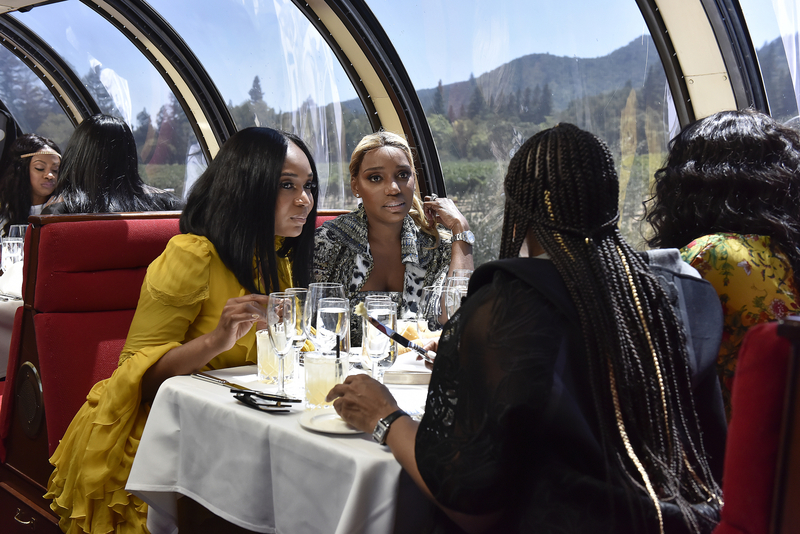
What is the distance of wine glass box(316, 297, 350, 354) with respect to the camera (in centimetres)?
161

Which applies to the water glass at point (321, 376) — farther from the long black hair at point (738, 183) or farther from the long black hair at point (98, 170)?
the long black hair at point (98, 170)

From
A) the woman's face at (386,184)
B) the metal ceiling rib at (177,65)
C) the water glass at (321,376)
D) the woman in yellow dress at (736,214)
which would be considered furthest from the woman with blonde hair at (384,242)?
the metal ceiling rib at (177,65)

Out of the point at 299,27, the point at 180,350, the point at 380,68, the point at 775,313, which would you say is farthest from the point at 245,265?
the point at 299,27

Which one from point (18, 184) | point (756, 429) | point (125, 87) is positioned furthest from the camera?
point (125, 87)

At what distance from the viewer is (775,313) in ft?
6.03

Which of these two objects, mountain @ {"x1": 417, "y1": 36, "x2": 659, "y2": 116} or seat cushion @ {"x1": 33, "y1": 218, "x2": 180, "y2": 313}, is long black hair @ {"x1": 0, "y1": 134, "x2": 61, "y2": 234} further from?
mountain @ {"x1": 417, "y1": 36, "x2": 659, "y2": 116}

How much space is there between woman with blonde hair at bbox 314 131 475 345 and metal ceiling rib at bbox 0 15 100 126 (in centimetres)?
579

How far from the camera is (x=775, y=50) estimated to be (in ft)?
10.4

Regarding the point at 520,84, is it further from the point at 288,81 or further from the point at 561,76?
the point at 288,81

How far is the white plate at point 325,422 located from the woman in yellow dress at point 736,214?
3.78ft

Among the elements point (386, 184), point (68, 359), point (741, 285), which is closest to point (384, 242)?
point (386, 184)

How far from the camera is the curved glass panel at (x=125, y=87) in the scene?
7117 millimetres

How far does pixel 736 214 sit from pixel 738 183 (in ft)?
0.31

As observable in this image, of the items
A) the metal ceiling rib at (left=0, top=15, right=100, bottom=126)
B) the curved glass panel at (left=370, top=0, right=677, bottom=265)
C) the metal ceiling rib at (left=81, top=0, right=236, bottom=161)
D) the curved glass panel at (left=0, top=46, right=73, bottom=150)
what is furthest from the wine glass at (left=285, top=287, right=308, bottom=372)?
the curved glass panel at (left=0, top=46, right=73, bottom=150)
